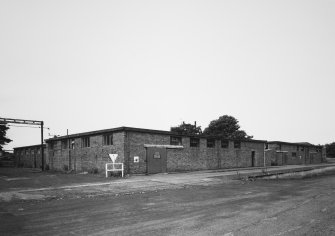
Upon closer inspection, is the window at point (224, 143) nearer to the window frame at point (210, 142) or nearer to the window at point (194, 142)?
the window frame at point (210, 142)

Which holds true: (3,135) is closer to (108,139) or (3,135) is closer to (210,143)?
(108,139)

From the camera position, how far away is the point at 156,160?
85.3 ft

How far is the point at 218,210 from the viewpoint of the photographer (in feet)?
28.5

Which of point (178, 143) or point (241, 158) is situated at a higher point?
point (178, 143)

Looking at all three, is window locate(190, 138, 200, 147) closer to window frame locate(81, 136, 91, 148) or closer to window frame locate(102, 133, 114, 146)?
window frame locate(102, 133, 114, 146)

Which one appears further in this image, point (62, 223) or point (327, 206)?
point (327, 206)

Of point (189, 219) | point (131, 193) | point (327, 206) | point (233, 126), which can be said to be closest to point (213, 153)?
point (131, 193)

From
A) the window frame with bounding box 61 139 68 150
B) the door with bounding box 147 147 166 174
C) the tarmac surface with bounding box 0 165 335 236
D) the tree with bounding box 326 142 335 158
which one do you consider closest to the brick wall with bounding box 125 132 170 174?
the door with bounding box 147 147 166 174

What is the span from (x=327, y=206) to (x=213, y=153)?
927 inches

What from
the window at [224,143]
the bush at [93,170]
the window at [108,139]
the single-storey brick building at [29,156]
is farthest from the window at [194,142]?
the single-storey brick building at [29,156]

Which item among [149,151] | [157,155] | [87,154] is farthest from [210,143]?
[87,154]

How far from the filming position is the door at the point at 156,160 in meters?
25.4

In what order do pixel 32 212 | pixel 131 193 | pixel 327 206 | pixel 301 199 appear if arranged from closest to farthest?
pixel 32 212
pixel 327 206
pixel 301 199
pixel 131 193

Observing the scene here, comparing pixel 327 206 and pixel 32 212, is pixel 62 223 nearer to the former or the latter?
pixel 32 212
